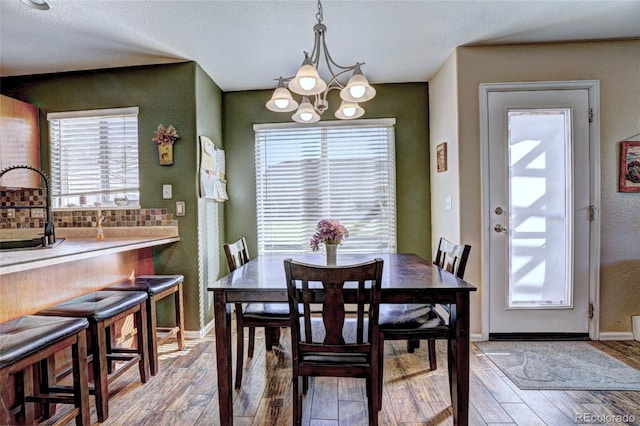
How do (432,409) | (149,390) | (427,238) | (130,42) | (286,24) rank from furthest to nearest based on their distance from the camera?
(427,238) < (130,42) < (286,24) < (149,390) < (432,409)

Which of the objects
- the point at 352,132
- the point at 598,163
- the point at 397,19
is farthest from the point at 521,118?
the point at 352,132

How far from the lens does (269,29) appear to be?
2.38 meters

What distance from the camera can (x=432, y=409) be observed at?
5.82 ft

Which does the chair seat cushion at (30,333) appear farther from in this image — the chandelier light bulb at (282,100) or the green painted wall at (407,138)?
the green painted wall at (407,138)

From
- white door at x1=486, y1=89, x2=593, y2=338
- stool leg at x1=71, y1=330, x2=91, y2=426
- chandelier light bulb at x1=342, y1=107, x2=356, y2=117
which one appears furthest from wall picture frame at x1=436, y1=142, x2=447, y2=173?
stool leg at x1=71, y1=330, x2=91, y2=426

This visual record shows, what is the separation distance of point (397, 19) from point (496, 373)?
8.41ft

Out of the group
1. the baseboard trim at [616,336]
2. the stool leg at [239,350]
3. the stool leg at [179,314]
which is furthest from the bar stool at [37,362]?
the baseboard trim at [616,336]

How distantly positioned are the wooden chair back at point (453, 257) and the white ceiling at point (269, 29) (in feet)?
5.34

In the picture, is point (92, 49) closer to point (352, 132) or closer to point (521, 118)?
point (352, 132)

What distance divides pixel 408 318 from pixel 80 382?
171 centimetres

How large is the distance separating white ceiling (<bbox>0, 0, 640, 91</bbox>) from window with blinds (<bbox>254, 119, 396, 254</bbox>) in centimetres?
75

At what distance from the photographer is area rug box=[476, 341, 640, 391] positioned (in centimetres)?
199

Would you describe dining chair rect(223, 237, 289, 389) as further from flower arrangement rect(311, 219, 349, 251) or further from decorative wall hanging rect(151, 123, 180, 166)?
decorative wall hanging rect(151, 123, 180, 166)

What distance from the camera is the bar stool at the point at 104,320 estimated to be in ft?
5.57
